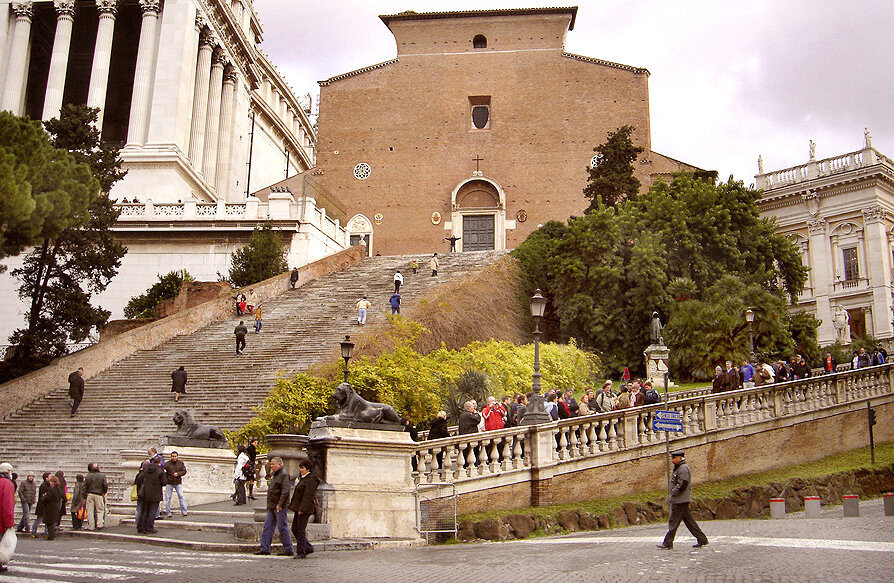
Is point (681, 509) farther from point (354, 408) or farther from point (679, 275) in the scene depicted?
point (679, 275)

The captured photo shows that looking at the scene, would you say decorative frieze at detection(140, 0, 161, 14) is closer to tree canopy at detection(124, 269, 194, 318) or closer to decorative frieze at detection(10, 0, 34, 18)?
decorative frieze at detection(10, 0, 34, 18)

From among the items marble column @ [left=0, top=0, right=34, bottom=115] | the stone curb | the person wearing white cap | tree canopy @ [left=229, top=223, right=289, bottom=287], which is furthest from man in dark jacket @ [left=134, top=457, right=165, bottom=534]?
marble column @ [left=0, top=0, right=34, bottom=115]

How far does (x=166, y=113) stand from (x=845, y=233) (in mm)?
31985

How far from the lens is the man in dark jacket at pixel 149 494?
1280cm

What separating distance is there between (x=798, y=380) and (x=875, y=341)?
773 inches

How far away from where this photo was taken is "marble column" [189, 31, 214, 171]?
4556cm

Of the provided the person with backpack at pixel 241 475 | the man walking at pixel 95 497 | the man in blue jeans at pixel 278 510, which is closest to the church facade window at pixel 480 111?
the person with backpack at pixel 241 475

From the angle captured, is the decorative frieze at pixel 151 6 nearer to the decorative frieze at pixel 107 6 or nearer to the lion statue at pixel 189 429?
the decorative frieze at pixel 107 6

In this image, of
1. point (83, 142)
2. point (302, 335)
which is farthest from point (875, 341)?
point (83, 142)

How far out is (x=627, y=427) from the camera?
579 inches

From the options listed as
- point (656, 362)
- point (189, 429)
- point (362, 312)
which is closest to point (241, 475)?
point (189, 429)

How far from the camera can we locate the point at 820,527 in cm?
1105

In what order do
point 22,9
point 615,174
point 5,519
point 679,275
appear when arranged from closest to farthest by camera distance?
point 5,519
point 679,275
point 615,174
point 22,9

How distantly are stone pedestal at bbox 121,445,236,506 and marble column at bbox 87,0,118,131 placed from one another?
101 feet
